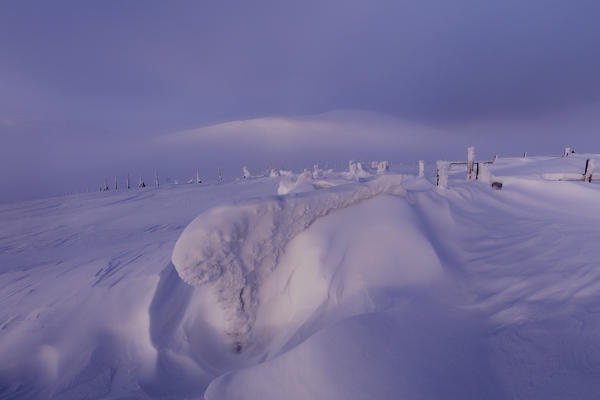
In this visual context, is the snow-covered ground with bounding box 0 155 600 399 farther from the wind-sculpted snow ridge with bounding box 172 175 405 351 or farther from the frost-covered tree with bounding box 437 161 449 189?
the frost-covered tree with bounding box 437 161 449 189

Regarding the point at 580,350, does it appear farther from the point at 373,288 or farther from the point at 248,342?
the point at 248,342

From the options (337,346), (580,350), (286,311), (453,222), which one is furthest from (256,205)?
(453,222)

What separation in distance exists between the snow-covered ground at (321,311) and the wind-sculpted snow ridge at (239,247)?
17 mm

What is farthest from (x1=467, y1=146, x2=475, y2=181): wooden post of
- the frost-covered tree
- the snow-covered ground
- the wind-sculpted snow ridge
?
the wind-sculpted snow ridge

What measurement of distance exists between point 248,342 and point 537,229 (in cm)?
548

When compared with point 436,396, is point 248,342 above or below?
below

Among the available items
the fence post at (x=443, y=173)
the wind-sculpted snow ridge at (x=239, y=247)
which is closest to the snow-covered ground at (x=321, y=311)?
the wind-sculpted snow ridge at (x=239, y=247)

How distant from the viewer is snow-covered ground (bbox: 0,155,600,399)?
172 cm

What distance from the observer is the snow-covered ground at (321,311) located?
5.64 feet

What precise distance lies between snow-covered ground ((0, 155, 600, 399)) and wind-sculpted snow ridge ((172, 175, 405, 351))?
2 cm

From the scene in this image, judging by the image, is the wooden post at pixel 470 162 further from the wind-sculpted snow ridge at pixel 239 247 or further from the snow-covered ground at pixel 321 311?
the wind-sculpted snow ridge at pixel 239 247

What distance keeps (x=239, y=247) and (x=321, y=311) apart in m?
→ 1.20

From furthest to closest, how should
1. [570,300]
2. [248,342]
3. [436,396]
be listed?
[248,342] < [570,300] < [436,396]

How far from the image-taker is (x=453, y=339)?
2061 mm
